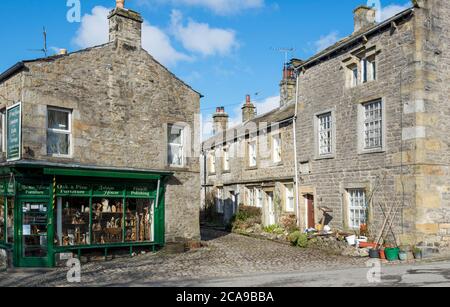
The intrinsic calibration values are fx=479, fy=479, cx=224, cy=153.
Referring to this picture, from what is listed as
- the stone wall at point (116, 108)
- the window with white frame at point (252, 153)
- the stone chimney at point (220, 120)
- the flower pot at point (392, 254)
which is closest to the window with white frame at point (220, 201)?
the window with white frame at point (252, 153)

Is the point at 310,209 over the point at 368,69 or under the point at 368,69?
under

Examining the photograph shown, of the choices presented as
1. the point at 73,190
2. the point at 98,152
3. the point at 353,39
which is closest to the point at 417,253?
the point at 353,39

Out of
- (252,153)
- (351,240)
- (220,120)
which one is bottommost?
(351,240)

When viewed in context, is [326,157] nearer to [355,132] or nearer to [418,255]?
[355,132]

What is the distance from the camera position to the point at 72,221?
15.0 metres

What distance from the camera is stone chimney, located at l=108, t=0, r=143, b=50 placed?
1697cm

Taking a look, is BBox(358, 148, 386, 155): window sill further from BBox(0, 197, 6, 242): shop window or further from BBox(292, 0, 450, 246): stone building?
BBox(0, 197, 6, 242): shop window

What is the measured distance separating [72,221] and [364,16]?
14596mm

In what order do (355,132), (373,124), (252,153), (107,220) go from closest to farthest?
(107,220), (373,124), (355,132), (252,153)

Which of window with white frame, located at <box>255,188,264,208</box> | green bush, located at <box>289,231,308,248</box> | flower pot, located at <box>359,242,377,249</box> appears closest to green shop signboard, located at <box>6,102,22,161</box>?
green bush, located at <box>289,231,308,248</box>

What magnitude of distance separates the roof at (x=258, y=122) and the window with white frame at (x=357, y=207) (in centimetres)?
538

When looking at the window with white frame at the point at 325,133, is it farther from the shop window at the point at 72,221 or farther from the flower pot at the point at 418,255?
the shop window at the point at 72,221

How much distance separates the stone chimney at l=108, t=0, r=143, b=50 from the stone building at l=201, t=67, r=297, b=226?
→ 866 cm

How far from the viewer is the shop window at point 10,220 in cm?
1469
